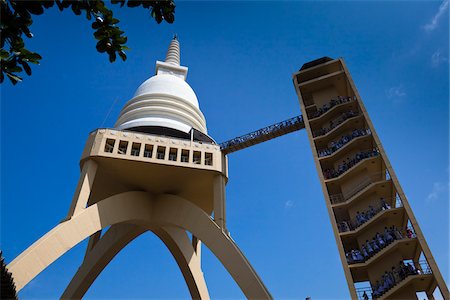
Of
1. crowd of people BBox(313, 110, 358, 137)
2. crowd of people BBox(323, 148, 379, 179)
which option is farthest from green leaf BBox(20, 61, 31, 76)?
crowd of people BBox(313, 110, 358, 137)

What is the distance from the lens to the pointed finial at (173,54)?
39750 mm

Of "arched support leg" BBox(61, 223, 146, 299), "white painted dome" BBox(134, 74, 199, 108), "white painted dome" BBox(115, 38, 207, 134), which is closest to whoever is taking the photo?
"arched support leg" BBox(61, 223, 146, 299)

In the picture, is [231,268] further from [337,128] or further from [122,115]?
[122,115]

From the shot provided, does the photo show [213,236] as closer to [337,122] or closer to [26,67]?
[337,122]

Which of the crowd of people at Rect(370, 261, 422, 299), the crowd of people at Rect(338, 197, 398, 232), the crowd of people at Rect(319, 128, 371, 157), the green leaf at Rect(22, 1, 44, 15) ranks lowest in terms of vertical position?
the green leaf at Rect(22, 1, 44, 15)

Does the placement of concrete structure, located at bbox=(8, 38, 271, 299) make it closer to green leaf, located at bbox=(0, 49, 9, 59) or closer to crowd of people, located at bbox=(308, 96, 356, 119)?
crowd of people, located at bbox=(308, 96, 356, 119)

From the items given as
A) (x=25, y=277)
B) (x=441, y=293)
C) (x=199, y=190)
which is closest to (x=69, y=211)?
(x=25, y=277)

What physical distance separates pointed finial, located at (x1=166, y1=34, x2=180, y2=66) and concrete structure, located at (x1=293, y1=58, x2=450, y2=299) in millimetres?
15048

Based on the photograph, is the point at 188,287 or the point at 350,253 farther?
the point at 188,287

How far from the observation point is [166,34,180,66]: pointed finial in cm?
3975

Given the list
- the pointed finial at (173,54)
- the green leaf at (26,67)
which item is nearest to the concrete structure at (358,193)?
the pointed finial at (173,54)

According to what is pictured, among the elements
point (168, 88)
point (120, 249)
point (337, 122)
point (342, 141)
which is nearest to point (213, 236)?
point (120, 249)

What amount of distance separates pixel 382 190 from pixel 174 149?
13.6m

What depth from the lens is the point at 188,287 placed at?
27797mm
